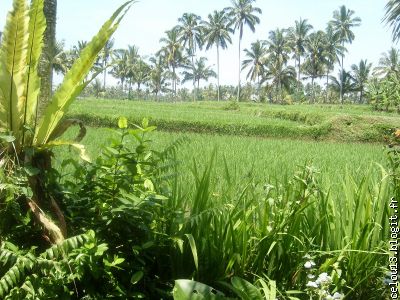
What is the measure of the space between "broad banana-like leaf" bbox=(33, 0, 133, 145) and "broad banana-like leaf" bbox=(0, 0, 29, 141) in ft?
0.31

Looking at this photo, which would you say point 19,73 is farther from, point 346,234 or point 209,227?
point 346,234

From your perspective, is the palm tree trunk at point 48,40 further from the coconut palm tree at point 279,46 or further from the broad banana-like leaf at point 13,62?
the coconut palm tree at point 279,46

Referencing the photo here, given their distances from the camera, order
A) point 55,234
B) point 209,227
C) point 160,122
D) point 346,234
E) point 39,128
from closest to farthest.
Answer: point 55,234, point 39,128, point 209,227, point 346,234, point 160,122

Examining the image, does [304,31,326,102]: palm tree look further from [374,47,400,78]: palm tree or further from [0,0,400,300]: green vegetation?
[0,0,400,300]: green vegetation

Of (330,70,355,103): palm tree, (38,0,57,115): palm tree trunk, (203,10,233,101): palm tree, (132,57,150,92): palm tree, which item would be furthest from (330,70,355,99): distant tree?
(38,0,57,115): palm tree trunk

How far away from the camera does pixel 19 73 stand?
169 centimetres

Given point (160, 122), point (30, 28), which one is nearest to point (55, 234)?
point (30, 28)

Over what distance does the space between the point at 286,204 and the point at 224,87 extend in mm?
63602

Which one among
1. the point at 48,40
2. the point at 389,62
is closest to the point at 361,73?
the point at 389,62

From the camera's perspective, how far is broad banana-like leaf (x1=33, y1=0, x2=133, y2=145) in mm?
1678

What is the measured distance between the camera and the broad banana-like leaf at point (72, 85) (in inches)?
66.1

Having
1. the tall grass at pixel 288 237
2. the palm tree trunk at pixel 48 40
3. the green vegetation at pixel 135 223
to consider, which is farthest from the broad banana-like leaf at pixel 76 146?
the palm tree trunk at pixel 48 40

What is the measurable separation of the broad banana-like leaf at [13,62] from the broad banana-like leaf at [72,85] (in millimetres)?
95

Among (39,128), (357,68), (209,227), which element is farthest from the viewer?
(357,68)
